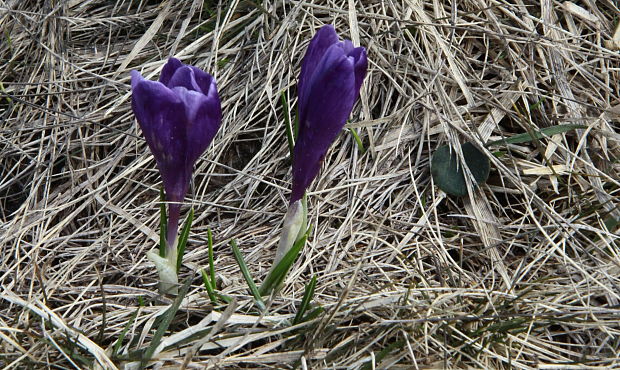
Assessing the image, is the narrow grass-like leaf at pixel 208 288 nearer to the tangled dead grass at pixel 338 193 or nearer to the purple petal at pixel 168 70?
the tangled dead grass at pixel 338 193

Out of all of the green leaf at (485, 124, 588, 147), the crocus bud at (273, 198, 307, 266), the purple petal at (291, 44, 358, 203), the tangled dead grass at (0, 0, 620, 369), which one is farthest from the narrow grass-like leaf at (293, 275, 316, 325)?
the green leaf at (485, 124, 588, 147)

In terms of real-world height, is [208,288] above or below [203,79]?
below

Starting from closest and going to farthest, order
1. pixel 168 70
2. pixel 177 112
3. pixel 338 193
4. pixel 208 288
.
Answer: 1. pixel 177 112
2. pixel 168 70
3. pixel 208 288
4. pixel 338 193

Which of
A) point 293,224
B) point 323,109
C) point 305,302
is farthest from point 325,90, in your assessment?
point 305,302

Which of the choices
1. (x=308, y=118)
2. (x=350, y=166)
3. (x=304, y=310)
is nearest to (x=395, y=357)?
(x=304, y=310)

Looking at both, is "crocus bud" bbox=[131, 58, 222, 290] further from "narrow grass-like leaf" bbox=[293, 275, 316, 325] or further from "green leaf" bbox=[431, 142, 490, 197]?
"green leaf" bbox=[431, 142, 490, 197]

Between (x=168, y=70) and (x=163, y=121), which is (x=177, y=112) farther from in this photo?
(x=168, y=70)

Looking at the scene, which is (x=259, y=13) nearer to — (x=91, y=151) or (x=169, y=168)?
(x=91, y=151)
